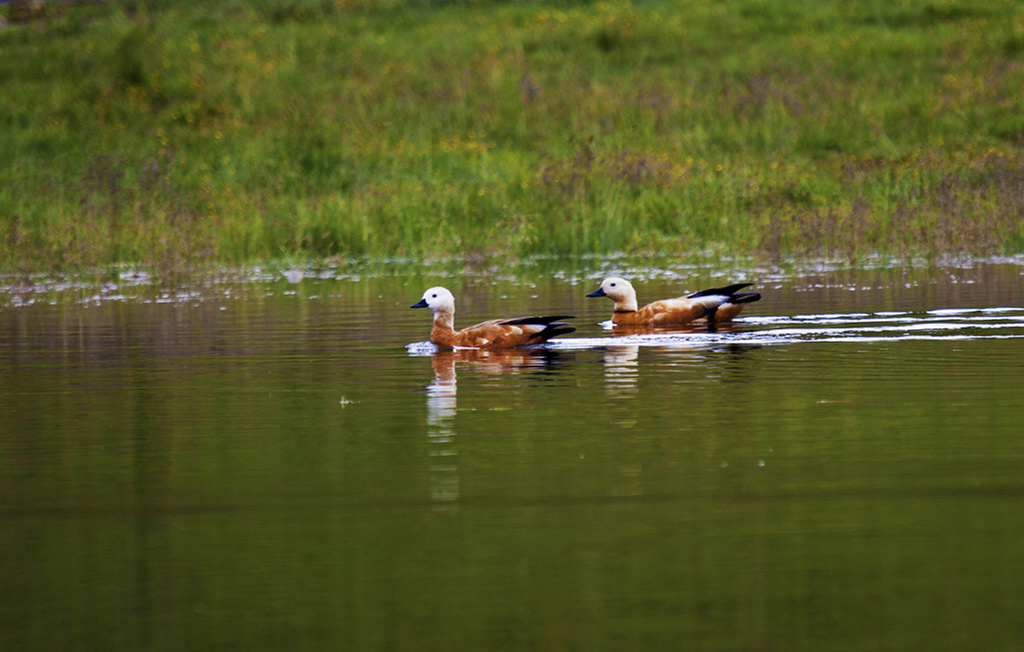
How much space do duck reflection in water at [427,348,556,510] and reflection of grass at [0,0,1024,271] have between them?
9.76 m

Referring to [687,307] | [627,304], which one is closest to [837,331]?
[687,307]

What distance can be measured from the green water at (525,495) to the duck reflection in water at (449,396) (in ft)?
0.12

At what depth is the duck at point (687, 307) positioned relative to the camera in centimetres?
1251


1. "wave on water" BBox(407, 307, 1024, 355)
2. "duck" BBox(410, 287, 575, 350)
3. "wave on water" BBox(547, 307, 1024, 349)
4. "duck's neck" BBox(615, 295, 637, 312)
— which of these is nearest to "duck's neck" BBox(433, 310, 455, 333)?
"duck" BBox(410, 287, 575, 350)

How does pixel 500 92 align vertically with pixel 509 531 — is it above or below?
above

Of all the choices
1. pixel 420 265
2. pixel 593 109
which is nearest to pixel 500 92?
pixel 593 109

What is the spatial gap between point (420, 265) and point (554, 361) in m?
10.8

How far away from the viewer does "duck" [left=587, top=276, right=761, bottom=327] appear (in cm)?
1251

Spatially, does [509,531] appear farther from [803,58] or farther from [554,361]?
[803,58]

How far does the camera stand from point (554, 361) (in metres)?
11.0

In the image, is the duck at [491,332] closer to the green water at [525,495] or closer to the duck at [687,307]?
the green water at [525,495]

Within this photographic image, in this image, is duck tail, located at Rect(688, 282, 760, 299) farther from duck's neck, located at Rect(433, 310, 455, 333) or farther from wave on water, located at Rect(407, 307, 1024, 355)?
duck's neck, located at Rect(433, 310, 455, 333)

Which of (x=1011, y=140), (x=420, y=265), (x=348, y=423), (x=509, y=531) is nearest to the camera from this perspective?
(x=509, y=531)

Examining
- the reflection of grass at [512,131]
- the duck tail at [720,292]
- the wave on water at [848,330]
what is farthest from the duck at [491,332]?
the reflection of grass at [512,131]
